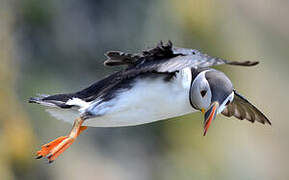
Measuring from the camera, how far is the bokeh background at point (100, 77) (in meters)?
7.24

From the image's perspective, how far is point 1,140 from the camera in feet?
22.6

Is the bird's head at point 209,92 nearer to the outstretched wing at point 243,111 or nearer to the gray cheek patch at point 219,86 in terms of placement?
the gray cheek patch at point 219,86

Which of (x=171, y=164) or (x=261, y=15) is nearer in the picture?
(x=171, y=164)

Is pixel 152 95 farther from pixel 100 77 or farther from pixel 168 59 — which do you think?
pixel 100 77

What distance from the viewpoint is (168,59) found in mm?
3428

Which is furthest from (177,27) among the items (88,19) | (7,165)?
(7,165)

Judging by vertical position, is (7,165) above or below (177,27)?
below

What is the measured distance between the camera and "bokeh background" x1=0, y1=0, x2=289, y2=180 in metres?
7.24

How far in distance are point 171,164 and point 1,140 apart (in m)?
2.43

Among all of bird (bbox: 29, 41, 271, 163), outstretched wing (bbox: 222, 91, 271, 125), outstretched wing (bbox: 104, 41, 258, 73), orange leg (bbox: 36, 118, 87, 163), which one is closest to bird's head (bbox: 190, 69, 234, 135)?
bird (bbox: 29, 41, 271, 163)

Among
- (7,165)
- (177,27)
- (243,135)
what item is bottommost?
(243,135)

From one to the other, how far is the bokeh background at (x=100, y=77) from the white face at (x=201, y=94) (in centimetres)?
386

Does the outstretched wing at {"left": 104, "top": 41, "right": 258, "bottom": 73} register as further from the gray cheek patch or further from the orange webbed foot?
the orange webbed foot

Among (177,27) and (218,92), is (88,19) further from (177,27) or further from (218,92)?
(218,92)
